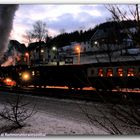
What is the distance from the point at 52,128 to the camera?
571cm

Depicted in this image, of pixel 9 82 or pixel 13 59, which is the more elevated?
pixel 13 59

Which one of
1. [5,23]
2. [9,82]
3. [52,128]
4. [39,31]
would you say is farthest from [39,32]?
[9,82]

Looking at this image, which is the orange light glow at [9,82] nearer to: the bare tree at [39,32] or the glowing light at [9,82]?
the glowing light at [9,82]

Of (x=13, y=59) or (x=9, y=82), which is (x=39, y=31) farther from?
(x=9, y=82)

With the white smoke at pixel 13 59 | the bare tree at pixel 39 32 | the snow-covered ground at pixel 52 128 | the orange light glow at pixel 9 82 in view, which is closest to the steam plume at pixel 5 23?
the white smoke at pixel 13 59

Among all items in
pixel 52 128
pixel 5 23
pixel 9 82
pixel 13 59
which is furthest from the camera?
pixel 9 82

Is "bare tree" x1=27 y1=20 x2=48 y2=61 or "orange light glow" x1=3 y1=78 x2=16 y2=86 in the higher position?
"bare tree" x1=27 y1=20 x2=48 y2=61

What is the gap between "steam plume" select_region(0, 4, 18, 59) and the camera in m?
5.52

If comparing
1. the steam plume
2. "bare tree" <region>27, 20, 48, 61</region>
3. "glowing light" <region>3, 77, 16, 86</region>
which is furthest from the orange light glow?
"bare tree" <region>27, 20, 48, 61</region>

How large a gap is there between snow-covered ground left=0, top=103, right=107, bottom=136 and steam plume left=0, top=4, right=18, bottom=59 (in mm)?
1515

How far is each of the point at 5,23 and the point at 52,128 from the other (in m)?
2.14

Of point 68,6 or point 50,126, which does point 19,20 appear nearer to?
point 68,6

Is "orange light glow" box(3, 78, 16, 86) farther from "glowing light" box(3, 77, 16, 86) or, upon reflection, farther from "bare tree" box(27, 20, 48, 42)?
"bare tree" box(27, 20, 48, 42)

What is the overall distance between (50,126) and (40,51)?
145 cm
